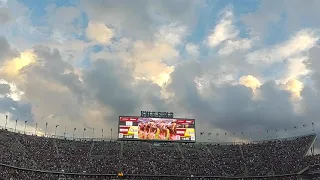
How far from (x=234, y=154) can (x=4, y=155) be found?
78.3m

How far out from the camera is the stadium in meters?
121

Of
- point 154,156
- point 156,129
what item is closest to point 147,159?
point 154,156

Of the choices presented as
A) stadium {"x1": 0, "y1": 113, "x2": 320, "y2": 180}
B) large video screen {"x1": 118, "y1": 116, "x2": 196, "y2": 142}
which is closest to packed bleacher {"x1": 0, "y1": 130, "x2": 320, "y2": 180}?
stadium {"x1": 0, "y1": 113, "x2": 320, "y2": 180}

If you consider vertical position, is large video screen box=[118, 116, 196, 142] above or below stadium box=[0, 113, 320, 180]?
above

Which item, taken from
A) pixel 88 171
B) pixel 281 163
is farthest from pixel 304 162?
pixel 88 171

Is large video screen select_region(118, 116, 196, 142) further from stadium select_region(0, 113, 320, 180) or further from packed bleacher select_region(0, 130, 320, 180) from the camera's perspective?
packed bleacher select_region(0, 130, 320, 180)

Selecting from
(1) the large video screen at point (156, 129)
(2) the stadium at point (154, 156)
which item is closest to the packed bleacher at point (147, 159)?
(2) the stadium at point (154, 156)

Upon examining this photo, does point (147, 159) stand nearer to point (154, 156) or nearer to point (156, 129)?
point (154, 156)

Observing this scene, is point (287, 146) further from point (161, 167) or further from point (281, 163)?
point (161, 167)

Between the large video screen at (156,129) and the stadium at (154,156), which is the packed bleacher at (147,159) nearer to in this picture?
the stadium at (154,156)

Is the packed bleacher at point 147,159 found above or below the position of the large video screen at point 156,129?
below

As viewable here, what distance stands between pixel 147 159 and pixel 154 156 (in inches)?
145

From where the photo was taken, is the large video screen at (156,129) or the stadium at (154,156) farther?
the large video screen at (156,129)

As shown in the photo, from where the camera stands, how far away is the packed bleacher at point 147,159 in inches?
4729
